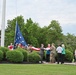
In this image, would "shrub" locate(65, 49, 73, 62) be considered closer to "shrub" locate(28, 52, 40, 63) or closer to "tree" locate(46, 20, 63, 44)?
"shrub" locate(28, 52, 40, 63)

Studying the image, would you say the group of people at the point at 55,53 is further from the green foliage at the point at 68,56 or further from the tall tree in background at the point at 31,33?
the tall tree in background at the point at 31,33

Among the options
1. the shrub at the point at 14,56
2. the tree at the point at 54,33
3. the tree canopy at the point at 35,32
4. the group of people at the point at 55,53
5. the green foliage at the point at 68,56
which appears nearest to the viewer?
the shrub at the point at 14,56

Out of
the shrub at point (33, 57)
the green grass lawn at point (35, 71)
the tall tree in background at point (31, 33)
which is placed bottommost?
the green grass lawn at point (35, 71)

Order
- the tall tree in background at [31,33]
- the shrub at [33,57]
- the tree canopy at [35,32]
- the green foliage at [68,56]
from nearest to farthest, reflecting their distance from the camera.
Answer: the shrub at [33,57] → the green foliage at [68,56] → the tall tree in background at [31,33] → the tree canopy at [35,32]

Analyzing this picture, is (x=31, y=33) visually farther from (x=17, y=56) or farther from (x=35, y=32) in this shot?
(x=17, y=56)

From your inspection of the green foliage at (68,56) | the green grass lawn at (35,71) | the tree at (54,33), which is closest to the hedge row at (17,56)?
the green foliage at (68,56)

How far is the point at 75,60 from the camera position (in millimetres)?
31000

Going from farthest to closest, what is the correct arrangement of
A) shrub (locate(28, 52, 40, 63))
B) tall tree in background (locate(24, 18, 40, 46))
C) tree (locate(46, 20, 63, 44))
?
tree (locate(46, 20, 63, 44))
tall tree in background (locate(24, 18, 40, 46))
shrub (locate(28, 52, 40, 63))

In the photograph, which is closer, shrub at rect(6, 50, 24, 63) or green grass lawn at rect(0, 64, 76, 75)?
green grass lawn at rect(0, 64, 76, 75)

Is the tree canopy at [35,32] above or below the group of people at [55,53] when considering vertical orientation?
above

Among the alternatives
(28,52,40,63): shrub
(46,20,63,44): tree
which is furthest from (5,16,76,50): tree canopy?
(28,52,40,63): shrub

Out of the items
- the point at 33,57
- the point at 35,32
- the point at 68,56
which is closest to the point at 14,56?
the point at 33,57

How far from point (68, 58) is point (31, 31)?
45.2m

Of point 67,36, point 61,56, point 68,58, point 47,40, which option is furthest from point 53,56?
point 67,36
